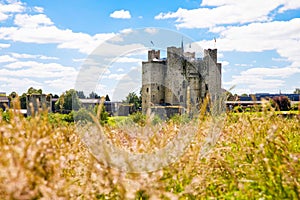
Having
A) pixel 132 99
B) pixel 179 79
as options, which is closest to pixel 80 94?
pixel 132 99

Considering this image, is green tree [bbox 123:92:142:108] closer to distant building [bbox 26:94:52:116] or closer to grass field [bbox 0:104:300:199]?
distant building [bbox 26:94:52:116]

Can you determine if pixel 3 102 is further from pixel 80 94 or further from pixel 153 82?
pixel 153 82

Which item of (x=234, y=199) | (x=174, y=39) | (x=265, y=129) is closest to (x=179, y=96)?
(x=174, y=39)

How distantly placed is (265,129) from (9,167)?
9.18 feet

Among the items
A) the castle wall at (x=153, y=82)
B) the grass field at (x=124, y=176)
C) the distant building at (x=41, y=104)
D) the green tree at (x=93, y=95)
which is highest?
the castle wall at (x=153, y=82)

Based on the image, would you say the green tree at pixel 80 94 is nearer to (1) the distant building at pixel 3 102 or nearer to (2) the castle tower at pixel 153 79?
(1) the distant building at pixel 3 102

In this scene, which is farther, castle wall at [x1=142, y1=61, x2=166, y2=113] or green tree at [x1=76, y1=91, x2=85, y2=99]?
castle wall at [x1=142, y1=61, x2=166, y2=113]

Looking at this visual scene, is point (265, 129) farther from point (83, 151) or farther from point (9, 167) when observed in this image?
point (9, 167)

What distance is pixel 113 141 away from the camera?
4.10m

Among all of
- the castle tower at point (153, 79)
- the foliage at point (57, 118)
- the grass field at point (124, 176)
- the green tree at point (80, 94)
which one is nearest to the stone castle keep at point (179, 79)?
the castle tower at point (153, 79)

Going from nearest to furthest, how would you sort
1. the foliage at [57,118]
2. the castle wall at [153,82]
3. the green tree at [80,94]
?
the foliage at [57,118] → the green tree at [80,94] → the castle wall at [153,82]

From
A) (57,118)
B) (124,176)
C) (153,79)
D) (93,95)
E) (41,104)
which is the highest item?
(153,79)

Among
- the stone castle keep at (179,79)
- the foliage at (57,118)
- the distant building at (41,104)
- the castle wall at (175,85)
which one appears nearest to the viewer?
the distant building at (41,104)

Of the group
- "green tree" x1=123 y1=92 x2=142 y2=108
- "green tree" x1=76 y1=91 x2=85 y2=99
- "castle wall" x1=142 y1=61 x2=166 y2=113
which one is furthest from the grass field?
"castle wall" x1=142 y1=61 x2=166 y2=113
